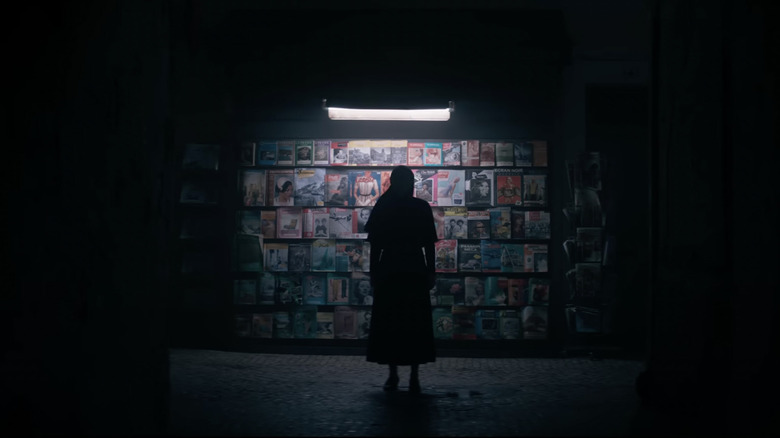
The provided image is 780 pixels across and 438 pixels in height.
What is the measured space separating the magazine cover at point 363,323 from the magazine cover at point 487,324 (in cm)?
128

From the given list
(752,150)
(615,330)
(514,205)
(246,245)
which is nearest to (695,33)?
(752,150)

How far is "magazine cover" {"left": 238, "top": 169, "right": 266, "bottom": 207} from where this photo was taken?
356 inches

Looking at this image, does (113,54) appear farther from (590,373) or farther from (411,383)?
(590,373)

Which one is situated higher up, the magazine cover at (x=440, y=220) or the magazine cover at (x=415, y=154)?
the magazine cover at (x=415, y=154)

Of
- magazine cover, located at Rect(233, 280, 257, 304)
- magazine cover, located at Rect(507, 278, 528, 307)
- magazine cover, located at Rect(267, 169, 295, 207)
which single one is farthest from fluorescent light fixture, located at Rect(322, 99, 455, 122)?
magazine cover, located at Rect(233, 280, 257, 304)

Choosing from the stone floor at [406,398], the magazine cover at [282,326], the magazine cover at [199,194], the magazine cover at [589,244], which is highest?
the magazine cover at [199,194]

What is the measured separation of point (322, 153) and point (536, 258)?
111 inches

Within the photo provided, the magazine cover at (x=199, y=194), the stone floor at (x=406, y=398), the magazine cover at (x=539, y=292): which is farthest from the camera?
the magazine cover at (x=199, y=194)

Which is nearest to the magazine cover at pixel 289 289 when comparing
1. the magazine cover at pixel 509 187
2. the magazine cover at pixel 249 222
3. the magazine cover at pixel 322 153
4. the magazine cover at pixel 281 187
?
the magazine cover at pixel 249 222

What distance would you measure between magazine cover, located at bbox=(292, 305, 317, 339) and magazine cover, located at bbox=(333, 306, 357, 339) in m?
0.25

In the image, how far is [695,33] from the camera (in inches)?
196

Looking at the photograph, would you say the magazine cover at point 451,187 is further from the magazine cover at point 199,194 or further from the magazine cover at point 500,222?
the magazine cover at point 199,194

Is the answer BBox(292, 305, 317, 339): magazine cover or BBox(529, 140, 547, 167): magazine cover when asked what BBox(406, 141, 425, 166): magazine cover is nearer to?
BBox(529, 140, 547, 167): magazine cover

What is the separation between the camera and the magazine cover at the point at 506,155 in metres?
8.89
